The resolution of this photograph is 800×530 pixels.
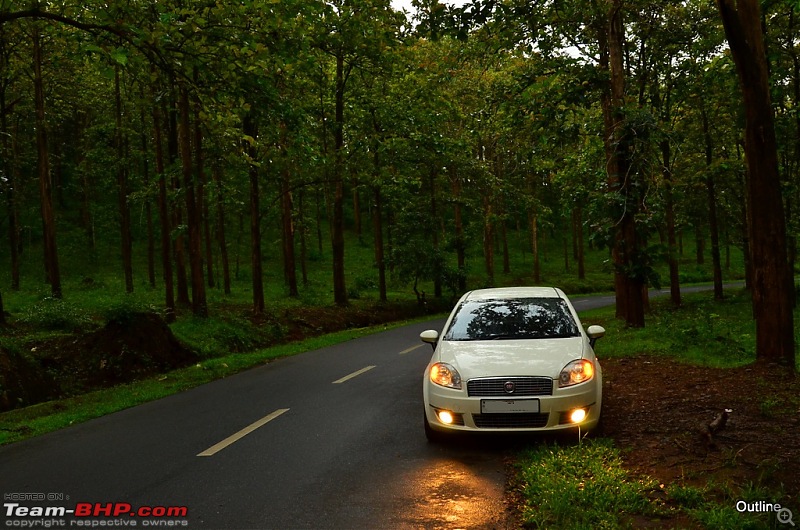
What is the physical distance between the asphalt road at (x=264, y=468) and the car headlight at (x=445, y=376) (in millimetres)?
709

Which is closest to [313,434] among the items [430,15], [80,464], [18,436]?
[80,464]

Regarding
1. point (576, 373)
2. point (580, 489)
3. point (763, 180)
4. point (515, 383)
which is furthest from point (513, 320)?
Answer: point (763, 180)

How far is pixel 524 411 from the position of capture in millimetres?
5969

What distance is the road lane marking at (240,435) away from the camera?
6472mm

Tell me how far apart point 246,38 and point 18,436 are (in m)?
6.62

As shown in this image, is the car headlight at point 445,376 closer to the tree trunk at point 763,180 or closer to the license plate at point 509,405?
the license plate at point 509,405

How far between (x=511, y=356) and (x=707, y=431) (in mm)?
2002

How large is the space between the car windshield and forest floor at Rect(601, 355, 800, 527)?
4.15 feet

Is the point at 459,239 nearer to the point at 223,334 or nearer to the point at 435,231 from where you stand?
the point at 435,231

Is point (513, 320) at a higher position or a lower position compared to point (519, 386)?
higher

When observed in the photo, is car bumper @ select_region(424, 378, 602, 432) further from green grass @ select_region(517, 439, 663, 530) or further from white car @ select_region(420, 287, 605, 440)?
green grass @ select_region(517, 439, 663, 530)

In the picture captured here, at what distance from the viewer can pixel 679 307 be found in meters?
23.7

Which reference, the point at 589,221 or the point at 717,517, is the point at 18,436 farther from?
the point at 589,221

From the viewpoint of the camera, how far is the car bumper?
597 cm
